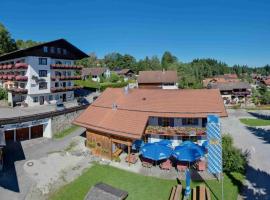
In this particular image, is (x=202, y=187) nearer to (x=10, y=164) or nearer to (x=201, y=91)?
(x=201, y=91)

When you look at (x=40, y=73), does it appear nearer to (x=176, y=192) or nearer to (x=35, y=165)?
(x=35, y=165)

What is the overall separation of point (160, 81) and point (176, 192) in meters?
57.6

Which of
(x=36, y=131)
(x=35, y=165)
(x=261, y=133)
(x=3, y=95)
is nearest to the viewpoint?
(x=35, y=165)

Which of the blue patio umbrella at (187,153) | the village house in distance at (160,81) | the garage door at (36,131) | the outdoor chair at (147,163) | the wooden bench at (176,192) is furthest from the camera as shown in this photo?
the village house in distance at (160,81)

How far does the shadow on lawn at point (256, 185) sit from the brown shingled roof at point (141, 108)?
661cm

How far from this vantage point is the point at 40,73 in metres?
43.5

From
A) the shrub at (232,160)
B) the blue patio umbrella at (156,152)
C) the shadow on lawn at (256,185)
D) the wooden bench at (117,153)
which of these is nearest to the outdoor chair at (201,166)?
the shrub at (232,160)

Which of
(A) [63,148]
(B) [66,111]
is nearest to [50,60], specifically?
(B) [66,111]

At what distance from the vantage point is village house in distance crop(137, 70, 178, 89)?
248ft

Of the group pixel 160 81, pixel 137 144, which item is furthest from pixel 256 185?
pixel 160 81

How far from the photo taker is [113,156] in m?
26.9

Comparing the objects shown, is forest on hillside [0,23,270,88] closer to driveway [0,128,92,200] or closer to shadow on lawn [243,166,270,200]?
driveway [0,128,92,200]

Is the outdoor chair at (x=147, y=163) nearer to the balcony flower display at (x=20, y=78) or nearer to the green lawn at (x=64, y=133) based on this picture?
the green lawn at (x=64, y=133)

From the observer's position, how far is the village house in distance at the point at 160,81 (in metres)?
75.7
